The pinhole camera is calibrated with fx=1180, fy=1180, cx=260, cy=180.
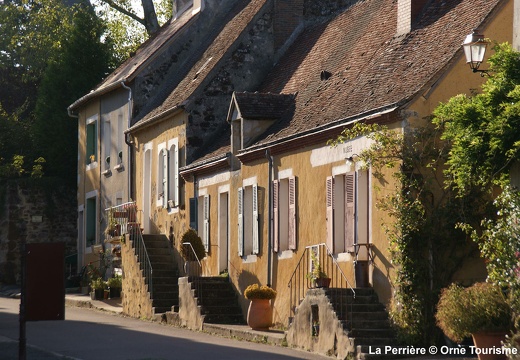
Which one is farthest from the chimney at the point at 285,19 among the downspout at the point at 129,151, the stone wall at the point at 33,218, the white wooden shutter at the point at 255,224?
the stone wall at the point at 33,218

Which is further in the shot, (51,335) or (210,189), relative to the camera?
(210,189)

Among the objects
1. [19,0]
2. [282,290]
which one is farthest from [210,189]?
[19,0]

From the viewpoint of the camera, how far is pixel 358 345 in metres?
18.2

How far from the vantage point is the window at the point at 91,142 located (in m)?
37.5

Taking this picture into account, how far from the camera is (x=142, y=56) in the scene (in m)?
35.4

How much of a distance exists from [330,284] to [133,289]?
8535mm

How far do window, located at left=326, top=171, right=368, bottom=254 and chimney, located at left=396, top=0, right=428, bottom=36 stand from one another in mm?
3565

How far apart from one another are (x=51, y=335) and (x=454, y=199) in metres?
8.32

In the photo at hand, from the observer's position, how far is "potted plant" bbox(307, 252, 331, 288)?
69.7 ft

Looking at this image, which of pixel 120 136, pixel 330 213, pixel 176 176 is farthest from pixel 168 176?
pixel 330 213

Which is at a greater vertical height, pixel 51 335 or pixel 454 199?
pixel 454 199

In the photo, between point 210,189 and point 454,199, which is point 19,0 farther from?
point 454,199

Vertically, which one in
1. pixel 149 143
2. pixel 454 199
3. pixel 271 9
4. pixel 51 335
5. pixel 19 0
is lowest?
pixel 51 335

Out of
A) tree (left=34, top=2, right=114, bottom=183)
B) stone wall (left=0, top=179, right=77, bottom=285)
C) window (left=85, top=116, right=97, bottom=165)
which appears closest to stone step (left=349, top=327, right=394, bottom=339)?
window (left=85, top=116, right=97, bottom=165)
